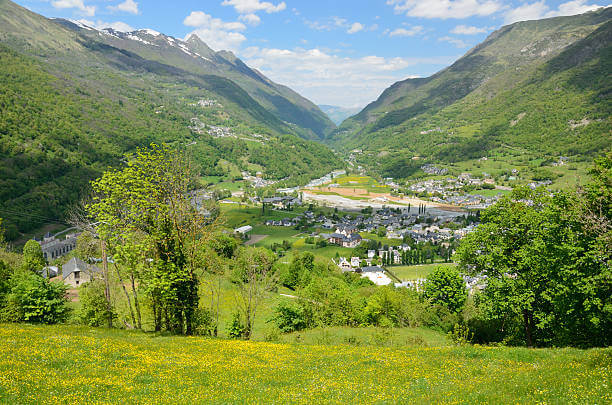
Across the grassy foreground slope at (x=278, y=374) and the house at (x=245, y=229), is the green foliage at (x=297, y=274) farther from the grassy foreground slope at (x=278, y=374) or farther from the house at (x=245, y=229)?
the house at (x=245, y=229)

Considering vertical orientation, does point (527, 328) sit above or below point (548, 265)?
below

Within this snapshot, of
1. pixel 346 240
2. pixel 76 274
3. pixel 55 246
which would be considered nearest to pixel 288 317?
pixel 76 274

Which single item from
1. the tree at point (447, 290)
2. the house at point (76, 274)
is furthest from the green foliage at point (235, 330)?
the house at point (76, 274)

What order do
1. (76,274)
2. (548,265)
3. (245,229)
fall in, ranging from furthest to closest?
1. (245,229)
2. (76,274)
3. (548,265)

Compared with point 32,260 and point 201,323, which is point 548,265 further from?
point 32,260

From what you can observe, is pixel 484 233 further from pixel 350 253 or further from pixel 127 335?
pixel 350 253

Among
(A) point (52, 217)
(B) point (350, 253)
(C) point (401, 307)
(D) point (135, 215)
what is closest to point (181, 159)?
(D) point (135, 215)
